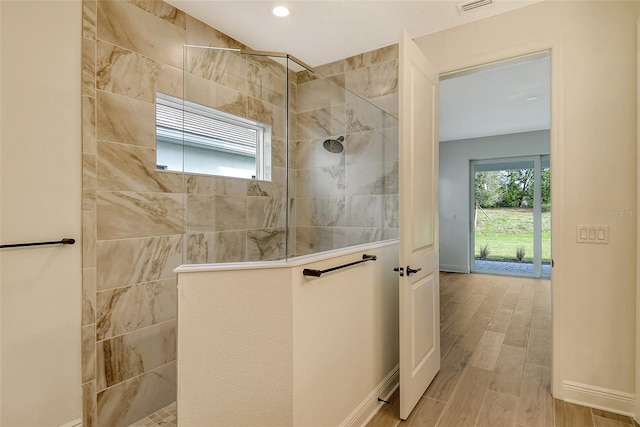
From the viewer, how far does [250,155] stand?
72.4 inches

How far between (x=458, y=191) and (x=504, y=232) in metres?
1.19

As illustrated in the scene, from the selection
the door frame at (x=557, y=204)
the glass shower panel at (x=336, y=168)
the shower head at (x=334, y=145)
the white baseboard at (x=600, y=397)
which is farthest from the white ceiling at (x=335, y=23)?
the white baseboard at (x=600, y=397)

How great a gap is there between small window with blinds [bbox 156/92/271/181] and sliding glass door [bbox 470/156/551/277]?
5.94 m

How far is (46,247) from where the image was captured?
5.56 feet

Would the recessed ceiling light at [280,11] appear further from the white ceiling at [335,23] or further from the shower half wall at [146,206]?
the shower half wall at [146,206]

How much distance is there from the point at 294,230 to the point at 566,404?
2093mm

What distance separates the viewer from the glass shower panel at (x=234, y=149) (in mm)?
1654

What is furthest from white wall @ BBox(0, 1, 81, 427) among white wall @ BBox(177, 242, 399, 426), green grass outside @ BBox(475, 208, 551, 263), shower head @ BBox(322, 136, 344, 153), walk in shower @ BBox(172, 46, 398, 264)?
green grass outside @ BBox(475, 208, 551, 263)

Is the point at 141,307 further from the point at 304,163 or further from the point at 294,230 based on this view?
the point at 304,163

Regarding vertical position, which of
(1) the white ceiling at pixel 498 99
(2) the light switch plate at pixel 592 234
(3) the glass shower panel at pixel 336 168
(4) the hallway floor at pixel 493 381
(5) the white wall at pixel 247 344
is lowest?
(4) the hallway floor at pixel 493 381

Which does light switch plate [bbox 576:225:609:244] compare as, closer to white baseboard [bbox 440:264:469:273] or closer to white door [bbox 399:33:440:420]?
white door [bbox 399:33:440:420]

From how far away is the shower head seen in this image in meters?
2.17

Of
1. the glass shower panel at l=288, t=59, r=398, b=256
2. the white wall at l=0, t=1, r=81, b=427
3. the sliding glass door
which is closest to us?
the white wall at l=0, t=1, r=81, b=427

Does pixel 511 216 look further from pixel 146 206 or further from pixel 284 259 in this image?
pixel 146 206
